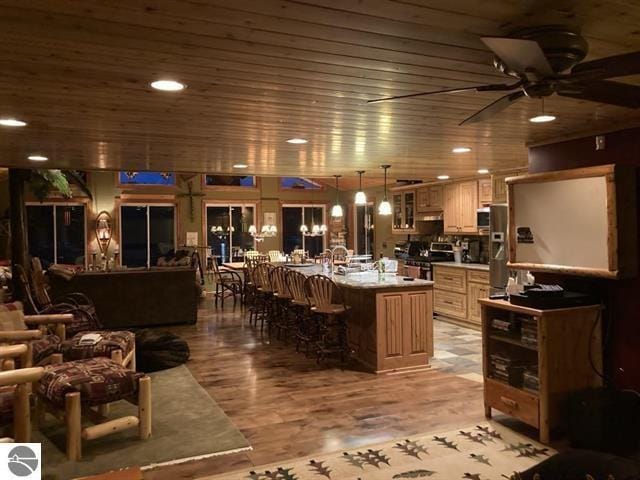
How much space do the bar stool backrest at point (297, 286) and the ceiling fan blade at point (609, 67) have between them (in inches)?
168

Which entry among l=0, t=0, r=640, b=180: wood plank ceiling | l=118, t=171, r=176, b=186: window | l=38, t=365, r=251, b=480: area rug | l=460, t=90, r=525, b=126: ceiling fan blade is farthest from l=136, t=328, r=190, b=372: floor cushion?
l=118, t=171, r=176, b=186: window

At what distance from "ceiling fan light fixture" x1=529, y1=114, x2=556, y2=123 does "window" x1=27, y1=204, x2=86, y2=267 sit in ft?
34.7

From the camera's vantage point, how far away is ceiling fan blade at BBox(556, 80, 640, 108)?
221cm

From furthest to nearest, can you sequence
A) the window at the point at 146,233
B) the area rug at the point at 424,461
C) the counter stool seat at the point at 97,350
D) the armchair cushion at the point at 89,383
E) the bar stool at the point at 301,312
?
the window at the point at 146,233 → the bar stool at the point at 301,312 → the counter stool seat at the point at 97,350 → the armchair cushion at the point at 89,383 → the area rug at the point at 424,461

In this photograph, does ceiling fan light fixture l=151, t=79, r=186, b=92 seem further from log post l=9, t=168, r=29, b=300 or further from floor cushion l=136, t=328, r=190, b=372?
log post l=9, t=168, r=29, b=300

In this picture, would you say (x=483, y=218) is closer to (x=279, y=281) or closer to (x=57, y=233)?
(x=279, y=281)

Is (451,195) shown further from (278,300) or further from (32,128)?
(32,128)

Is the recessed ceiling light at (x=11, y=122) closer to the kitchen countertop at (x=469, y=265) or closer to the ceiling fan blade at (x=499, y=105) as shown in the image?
the ceiling fan blade at (x=499, y=105)

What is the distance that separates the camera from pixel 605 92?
7.66 ft

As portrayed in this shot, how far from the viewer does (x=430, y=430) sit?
3727 millimetres

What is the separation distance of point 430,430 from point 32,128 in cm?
368

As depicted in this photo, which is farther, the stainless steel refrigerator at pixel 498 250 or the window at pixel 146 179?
the window at pixel 146 179

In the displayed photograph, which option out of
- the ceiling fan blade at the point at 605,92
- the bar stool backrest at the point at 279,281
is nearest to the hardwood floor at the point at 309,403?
the bar stool backrest at the point at 279,281

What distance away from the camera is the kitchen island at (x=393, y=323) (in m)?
5.21
